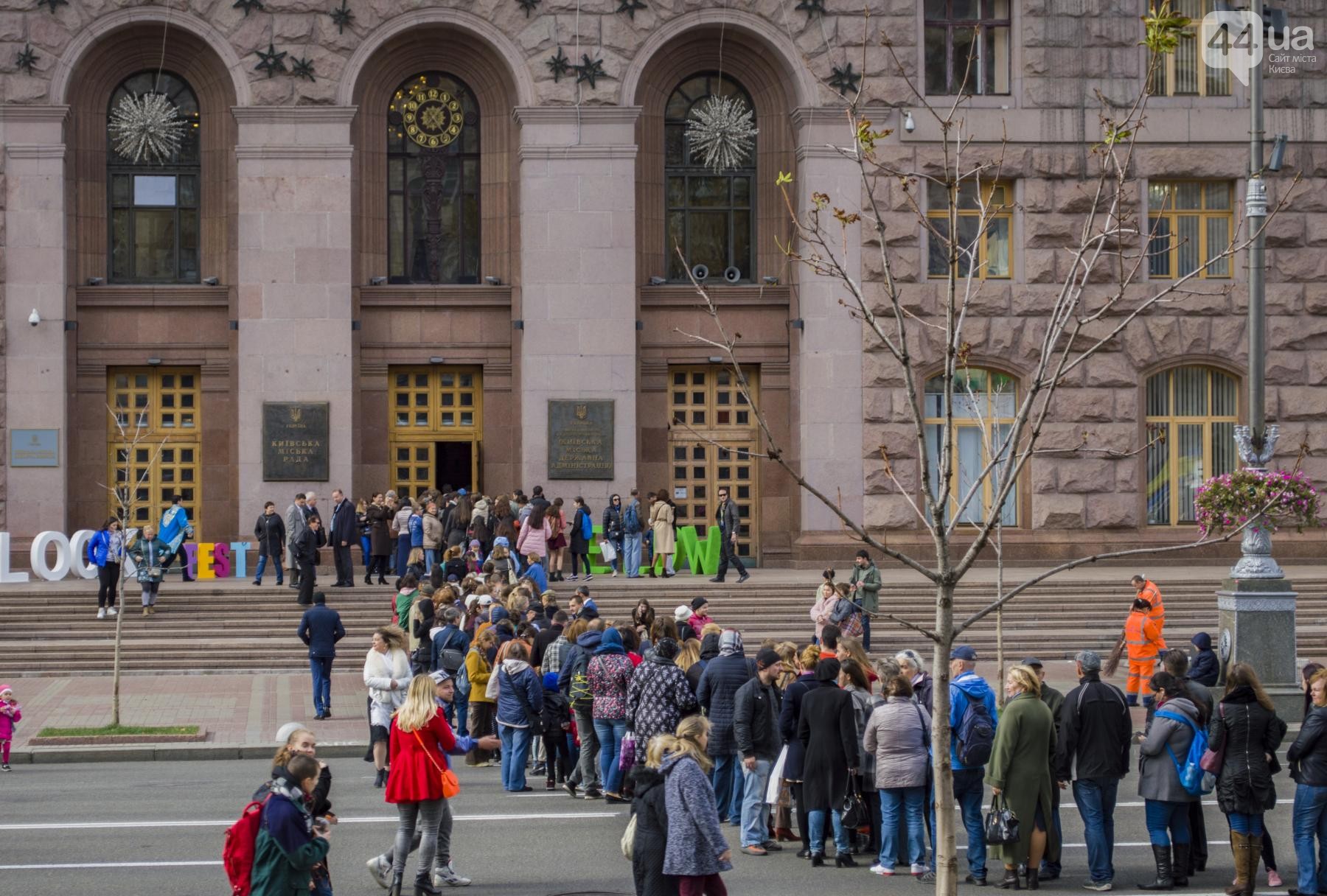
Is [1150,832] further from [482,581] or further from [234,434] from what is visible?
[234,434]

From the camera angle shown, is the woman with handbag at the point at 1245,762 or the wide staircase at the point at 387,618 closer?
the woman with handbag at the point at 1245,762

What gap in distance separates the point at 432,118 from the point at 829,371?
367 inches

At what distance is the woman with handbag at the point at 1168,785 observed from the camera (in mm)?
13281

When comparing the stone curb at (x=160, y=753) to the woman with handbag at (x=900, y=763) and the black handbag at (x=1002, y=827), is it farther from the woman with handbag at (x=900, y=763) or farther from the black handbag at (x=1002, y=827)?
the black handbag at (x=1002, y=827)

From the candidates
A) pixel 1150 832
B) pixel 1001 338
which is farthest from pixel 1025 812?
pixel 1001 338

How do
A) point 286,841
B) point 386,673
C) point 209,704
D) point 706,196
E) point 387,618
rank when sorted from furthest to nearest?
1. point 706,196
2. point 387,618
3. point 209,704
4. point 386,673
5. point 286,841

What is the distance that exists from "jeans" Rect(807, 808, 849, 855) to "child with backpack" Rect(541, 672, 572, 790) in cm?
392

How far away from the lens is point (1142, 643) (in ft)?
73.3

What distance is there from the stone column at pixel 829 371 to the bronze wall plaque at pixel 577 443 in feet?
12.5

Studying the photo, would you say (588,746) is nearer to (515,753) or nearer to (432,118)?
(515,753)

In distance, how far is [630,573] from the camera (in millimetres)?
32656

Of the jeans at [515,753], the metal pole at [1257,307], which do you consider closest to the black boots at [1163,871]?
the jeans at [515,753]

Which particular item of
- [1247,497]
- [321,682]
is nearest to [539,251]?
[321,682]

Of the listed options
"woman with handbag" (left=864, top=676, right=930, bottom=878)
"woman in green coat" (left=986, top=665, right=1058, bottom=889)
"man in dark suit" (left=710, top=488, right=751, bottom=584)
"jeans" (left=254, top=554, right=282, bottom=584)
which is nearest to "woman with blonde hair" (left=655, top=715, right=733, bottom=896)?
"woman with handbag" (left=864, top=676, right=930, bottom=878)
